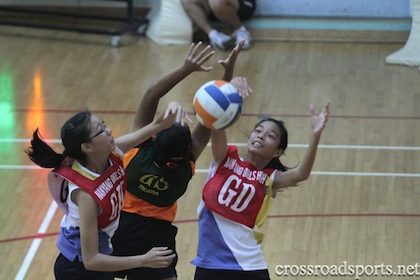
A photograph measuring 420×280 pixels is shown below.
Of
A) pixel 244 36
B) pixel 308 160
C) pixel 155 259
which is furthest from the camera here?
pixel 244 36

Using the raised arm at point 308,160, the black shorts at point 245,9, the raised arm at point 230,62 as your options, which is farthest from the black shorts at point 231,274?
the black shorts at point 245,9

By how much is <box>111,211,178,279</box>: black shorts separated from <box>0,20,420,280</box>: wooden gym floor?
145cm

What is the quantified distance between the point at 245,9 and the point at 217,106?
22.1ft

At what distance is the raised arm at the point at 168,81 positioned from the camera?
471cm

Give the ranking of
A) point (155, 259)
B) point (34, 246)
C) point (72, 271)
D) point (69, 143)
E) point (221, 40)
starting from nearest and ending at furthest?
Answer: point (155, 259)
point (69, 143)
point (72, 271)
point (34, 246)
point (221, 40)

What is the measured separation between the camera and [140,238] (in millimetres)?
4848

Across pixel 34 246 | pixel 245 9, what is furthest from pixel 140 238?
pixel 245 9

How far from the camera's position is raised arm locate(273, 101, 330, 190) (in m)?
4.43

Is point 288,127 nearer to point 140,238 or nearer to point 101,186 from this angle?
point 140,238

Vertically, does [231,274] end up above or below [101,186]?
below

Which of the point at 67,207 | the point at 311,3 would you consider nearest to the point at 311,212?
the point at 67,207

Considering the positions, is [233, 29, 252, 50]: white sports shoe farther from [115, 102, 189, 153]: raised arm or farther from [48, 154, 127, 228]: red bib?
[48, 154, 127, 228]: red bib

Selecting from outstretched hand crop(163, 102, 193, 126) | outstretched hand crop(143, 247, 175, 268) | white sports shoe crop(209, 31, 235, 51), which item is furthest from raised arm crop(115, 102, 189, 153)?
white sports shoe crop(209, 31, 235, 51)

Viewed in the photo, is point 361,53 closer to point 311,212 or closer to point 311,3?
point 311,3
